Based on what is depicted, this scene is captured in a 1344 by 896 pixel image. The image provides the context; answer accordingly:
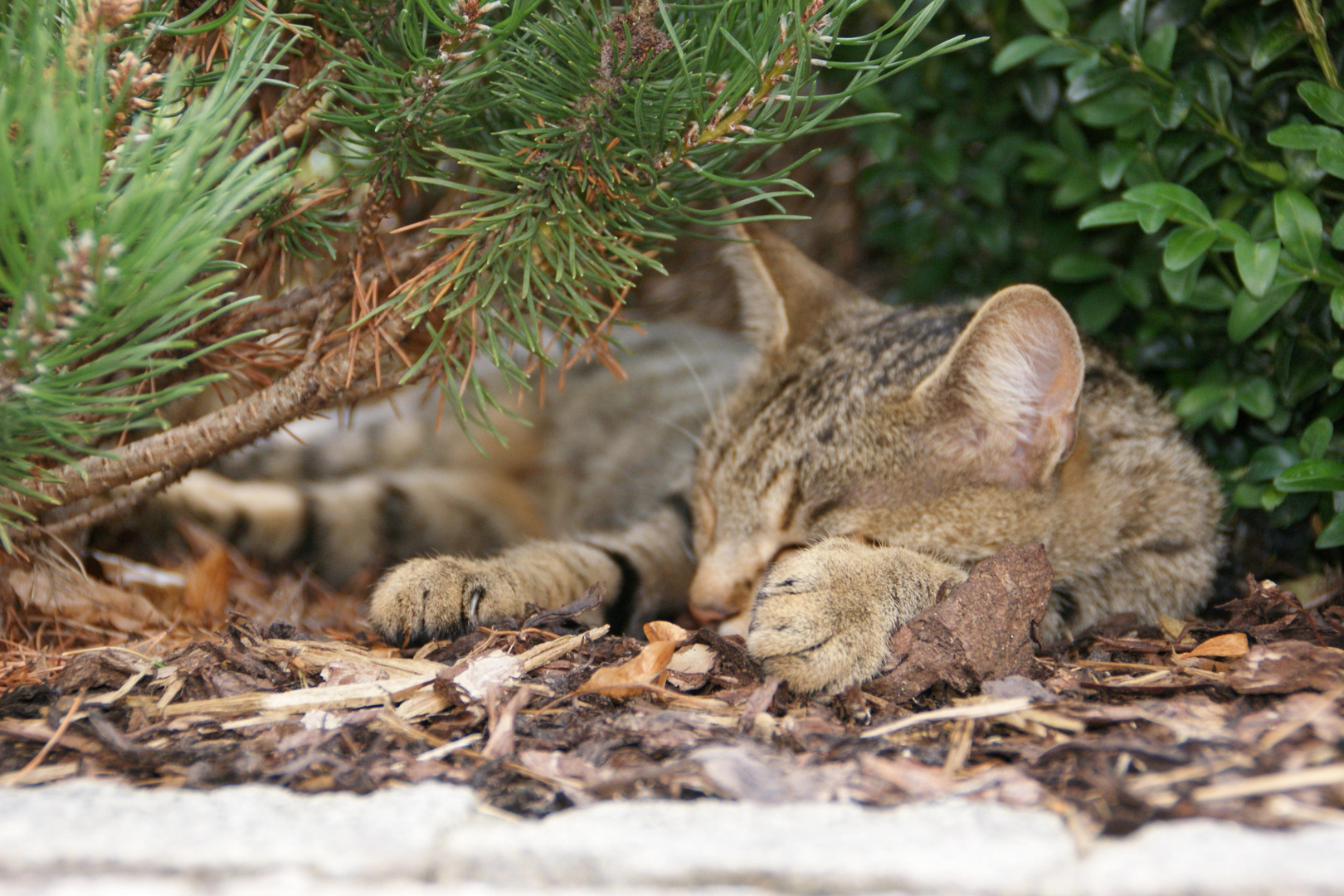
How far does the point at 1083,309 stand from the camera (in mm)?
2240

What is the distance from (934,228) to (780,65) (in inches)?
62.8

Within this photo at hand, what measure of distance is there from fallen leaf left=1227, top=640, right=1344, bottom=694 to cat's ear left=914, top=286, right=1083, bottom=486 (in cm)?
48

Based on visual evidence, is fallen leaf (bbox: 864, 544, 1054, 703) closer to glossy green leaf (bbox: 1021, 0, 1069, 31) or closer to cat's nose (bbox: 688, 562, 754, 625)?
cat's nose (bbox: 688, 562, 754, 625)

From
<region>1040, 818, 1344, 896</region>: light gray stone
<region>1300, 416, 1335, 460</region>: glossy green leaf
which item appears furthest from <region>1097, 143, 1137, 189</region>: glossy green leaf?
<region>1040, 818, 1344, 896</region>: light gray stone

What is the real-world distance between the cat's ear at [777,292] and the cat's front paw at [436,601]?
94 cm

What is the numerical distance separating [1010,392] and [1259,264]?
0.50 meters

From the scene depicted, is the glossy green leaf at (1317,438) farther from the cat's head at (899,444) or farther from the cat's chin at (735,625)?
the cat's chin at (735,625)

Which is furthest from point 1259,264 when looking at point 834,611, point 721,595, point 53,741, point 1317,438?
point 53,741

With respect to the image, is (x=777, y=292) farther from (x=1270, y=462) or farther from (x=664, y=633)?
(x=1270, y=462)

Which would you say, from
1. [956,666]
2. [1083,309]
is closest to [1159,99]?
[1083,309]

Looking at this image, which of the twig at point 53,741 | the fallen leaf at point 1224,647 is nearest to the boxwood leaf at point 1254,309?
the fallen leaf at point 1224,647

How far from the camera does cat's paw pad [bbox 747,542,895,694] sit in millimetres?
1345

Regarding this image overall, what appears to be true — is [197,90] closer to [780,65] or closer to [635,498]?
[780,65]

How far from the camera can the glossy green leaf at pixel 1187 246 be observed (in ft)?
5.50
